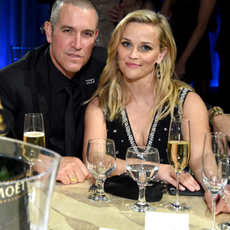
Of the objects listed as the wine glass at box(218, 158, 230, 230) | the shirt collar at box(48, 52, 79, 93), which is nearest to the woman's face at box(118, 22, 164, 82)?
the shirt collar at box(48, 52, 79, 93)

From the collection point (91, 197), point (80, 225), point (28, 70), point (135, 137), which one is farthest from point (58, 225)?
point (28, 70)

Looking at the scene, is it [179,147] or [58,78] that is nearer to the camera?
[179,147]

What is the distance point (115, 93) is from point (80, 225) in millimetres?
1274

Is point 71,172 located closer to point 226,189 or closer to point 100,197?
point 100,197

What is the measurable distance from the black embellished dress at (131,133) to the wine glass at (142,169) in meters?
0.92

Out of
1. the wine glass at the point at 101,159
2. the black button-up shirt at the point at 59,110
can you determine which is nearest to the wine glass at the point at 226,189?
the wine glass at the point at 101,159

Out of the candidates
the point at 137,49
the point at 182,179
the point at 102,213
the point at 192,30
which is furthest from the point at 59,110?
the point at 192,30

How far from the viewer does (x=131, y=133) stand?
200cm

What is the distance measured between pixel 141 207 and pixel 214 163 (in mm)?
282

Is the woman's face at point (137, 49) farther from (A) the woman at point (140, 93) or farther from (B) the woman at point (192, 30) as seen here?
(B) the woman at point (192, 30)

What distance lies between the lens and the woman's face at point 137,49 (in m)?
1.92

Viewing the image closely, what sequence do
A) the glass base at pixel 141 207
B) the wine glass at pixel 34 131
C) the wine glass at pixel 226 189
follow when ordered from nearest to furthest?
the wine glass at pixel 226 189 → the glass base at pixel 141 207 → the wine glass at pixel 34 131

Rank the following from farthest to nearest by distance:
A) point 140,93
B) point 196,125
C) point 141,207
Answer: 1. point 140,93
2. point 196,125
3. point 141,207

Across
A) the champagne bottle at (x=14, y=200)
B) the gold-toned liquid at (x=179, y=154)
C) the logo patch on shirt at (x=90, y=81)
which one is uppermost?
the champagne bottle at (x=14, y=200)
